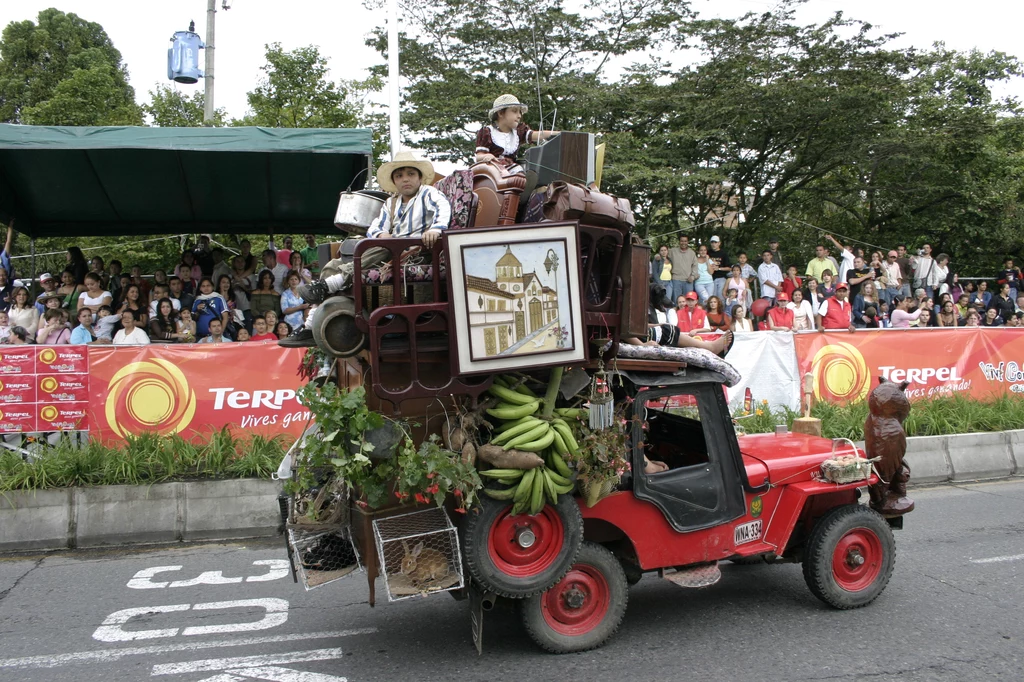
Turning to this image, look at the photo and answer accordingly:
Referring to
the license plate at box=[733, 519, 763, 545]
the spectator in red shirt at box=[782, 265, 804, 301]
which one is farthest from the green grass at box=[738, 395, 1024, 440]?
the license plate at box=[733, 519, 763, 545]

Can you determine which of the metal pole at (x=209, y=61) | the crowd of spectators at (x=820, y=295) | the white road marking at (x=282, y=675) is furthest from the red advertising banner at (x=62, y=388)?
the crowd of spectators at (x=820, y=295)

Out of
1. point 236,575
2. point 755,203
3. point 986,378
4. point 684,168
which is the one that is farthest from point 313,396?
point 755,203

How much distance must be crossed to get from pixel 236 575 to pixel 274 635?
1.69 m

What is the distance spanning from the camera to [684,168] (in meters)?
17.6

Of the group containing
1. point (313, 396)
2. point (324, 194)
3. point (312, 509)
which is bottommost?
point (312, 509)

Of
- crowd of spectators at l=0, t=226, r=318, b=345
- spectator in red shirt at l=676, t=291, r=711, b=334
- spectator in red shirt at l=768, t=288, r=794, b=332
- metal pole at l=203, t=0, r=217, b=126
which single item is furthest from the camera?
metal pole at l=203, t=0, r=217, b=126

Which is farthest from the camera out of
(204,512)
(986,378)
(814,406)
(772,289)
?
(772,289)

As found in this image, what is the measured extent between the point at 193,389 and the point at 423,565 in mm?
5585

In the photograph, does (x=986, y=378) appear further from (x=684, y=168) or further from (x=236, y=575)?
(x=236, y=575)

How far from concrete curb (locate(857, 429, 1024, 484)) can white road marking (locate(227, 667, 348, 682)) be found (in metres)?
7.57

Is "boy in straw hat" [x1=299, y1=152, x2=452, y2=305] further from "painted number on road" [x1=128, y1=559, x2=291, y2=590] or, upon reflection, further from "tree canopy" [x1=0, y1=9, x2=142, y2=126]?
"tree canopy" [x1=0, y1=9, x2=142, y2=126]

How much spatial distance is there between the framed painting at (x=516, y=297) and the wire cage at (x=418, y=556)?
0.97 m

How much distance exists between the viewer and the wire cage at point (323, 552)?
5.24 meters

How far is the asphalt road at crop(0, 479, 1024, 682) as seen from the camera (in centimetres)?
499
